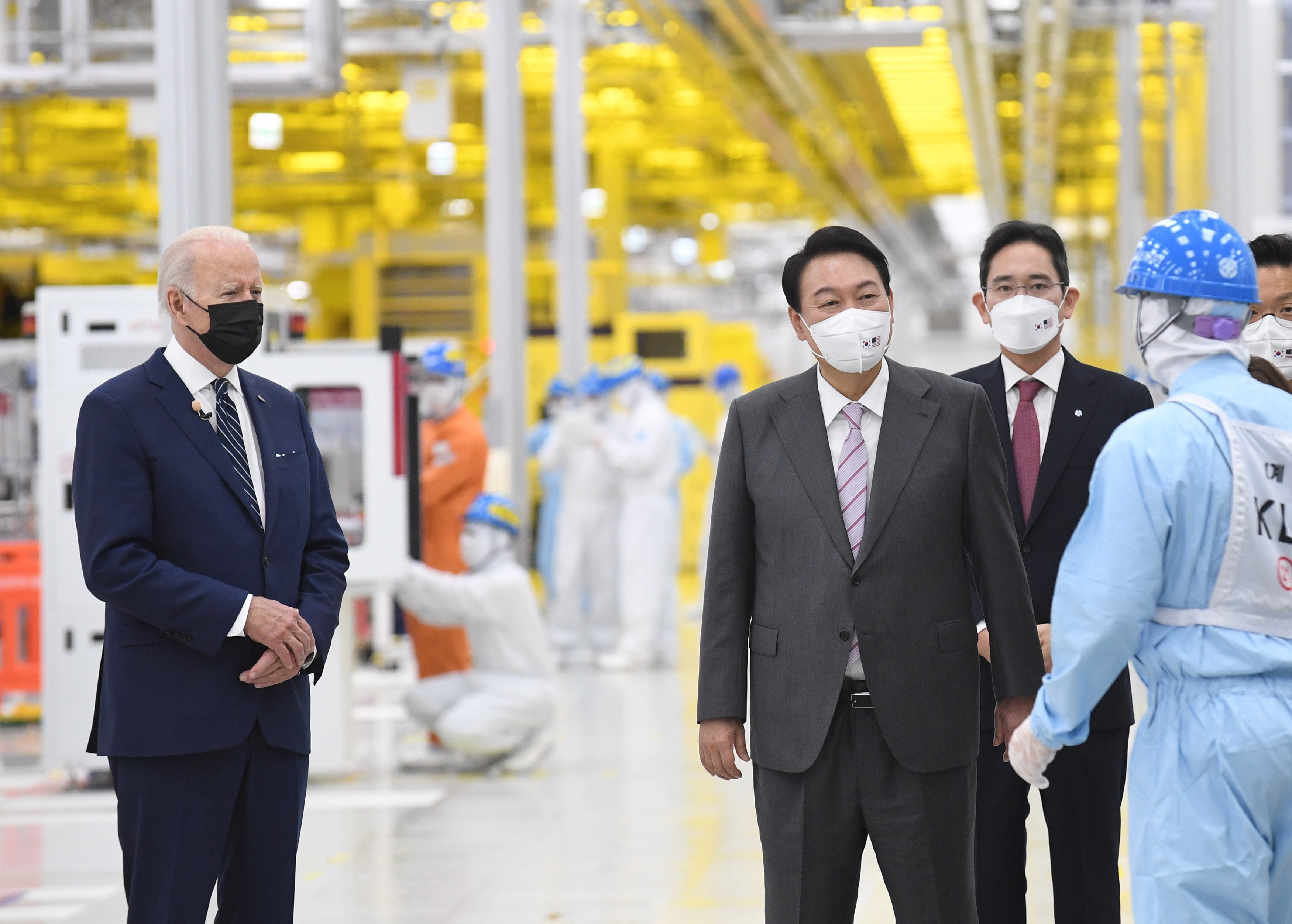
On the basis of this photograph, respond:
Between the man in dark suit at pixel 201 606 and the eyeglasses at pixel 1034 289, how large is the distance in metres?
1.48

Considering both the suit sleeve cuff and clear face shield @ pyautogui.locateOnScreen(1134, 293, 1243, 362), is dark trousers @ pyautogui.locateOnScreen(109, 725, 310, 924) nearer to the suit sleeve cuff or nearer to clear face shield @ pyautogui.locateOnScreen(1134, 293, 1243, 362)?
the suit sleeve cuff

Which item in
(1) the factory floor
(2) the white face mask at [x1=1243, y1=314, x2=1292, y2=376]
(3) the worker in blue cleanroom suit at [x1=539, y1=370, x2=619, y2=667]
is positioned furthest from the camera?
(3) the worker in blue cleanroom suit at [x1=539, y1=370, x2=619, y2=667]

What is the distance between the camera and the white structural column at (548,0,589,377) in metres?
12.0

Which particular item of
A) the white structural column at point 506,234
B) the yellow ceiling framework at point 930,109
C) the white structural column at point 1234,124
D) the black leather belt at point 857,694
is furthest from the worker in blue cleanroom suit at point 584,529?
the black leather belt at point 857,694

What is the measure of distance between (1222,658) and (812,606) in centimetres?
71

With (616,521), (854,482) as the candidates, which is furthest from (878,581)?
(616,521)

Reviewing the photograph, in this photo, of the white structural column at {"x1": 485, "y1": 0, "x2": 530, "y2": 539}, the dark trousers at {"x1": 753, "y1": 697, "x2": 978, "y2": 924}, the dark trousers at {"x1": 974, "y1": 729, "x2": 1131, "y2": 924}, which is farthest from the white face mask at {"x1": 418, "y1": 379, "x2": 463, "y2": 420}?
the dark trousers at {"x1": 753, "y1": 697, "x2": 978, "y2": 924}

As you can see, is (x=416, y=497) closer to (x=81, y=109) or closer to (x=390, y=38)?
(x=390, y=38)

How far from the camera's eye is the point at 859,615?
2652mm

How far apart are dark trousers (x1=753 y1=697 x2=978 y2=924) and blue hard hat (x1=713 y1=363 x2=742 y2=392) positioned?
35.0 ft

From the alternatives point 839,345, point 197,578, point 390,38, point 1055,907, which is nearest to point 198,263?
point 197,578

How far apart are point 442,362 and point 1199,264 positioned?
5.80 m

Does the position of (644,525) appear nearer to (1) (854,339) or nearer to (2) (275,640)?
(2) (275,640)

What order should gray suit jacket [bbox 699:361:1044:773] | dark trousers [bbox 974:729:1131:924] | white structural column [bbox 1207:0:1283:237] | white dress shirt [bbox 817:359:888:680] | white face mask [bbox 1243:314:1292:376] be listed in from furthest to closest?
1. white structural column [bbox 1207:0:1283:237]
2. white face mask [bbox 1243:314:1292:376]
3. dark trousers [bbox 974:729:1131:924]
4. white dress shirt [bbox 817:359:888:680]
5. gray suit jacket [bbox 699:361:1044:773]
